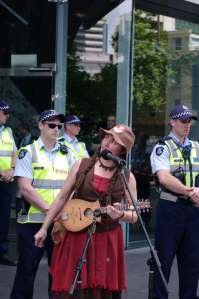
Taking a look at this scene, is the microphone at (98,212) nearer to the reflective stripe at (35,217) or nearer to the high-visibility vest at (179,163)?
the reflective stripe at (35,217)

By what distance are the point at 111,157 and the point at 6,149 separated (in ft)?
13.8

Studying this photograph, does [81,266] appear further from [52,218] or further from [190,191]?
[190,191]

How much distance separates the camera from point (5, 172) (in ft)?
28.8

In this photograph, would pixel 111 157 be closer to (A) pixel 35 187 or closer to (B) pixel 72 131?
(A) pixel 35 187

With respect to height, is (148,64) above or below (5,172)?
above

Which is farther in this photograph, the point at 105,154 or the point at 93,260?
the point at 93,260

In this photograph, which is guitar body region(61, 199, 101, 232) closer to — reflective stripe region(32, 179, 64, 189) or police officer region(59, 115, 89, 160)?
reflective stripe region(32, 179, 64, 189)

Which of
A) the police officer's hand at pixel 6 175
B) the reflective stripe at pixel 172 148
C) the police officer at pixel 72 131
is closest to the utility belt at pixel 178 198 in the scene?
the reflective stripe at pixel 172 148

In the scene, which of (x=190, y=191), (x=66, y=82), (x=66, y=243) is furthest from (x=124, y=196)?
(x=66, y=82)

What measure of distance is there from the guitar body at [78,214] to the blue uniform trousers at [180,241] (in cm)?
155

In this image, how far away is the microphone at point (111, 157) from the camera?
4812 mm

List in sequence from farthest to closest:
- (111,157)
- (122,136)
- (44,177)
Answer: (44,177)
(122,136)
(111,157)

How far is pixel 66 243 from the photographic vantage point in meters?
5.21

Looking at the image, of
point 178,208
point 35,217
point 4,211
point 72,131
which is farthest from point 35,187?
point 72,131
